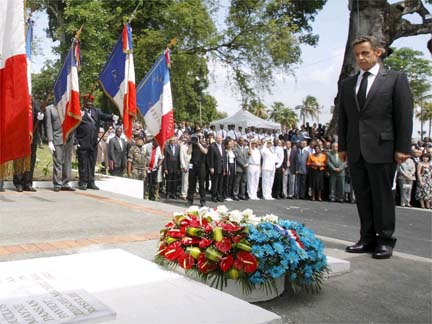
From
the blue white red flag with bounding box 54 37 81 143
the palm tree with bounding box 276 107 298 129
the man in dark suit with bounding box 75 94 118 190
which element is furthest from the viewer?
the palm tree with bounding box 276 107 298 129

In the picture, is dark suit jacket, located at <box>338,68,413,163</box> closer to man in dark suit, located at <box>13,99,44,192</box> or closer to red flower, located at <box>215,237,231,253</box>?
red flower, located at <box>215,237,231,253</box>

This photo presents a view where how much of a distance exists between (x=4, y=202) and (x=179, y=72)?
15.8 metres

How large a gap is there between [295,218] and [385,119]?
17.3 feet

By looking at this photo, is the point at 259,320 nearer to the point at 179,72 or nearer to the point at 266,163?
the point at 266,163

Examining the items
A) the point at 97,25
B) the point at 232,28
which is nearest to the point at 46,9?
the point at 97,25

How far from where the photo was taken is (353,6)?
53.2 ft

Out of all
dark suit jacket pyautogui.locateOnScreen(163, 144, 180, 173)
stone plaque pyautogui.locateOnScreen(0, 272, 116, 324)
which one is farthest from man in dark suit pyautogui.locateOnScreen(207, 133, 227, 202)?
stone plaque pyautogui.locateOnScreen(0, 272, 116, 324)

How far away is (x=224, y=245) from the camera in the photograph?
2.94 metres

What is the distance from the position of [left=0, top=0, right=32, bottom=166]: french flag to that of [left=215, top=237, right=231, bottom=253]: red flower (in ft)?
4.57

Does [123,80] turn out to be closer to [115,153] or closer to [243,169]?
[115,153]

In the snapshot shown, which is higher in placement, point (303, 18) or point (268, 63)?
point (303, 18)

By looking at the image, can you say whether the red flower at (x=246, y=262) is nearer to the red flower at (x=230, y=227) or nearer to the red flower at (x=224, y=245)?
the red flower at (x=224, y=245)

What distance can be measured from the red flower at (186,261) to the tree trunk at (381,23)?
528 inches

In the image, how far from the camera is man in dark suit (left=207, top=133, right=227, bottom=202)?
40.5ft
